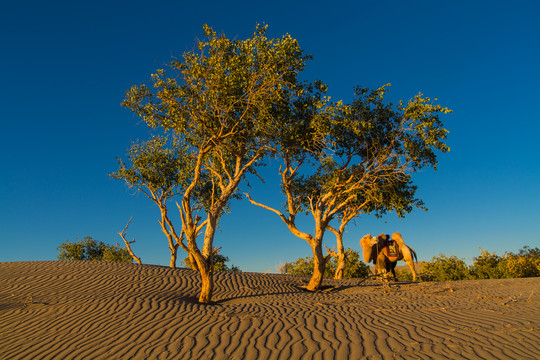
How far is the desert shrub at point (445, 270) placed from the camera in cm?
2620

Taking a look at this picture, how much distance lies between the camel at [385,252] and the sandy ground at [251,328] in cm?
853

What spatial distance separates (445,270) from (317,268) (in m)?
15.7

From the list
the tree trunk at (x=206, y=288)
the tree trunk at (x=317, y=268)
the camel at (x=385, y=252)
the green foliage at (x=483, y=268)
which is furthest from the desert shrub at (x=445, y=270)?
the tree trunk at (x=206, y=288)

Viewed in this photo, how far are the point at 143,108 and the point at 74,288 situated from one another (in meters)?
7.64

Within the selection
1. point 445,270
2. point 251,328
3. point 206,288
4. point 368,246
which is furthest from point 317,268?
point 445,270

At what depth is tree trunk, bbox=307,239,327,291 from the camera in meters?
15.8

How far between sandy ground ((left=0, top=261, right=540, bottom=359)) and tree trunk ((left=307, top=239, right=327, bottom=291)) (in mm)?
4448

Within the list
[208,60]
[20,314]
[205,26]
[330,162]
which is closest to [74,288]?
[20,314]

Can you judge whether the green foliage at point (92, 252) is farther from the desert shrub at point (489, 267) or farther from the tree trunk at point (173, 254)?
the desert shrub at point (489, 267)

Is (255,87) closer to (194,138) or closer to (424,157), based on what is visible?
(194,138)

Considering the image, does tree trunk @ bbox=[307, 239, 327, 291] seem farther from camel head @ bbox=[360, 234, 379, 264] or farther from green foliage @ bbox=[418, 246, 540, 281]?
green foliage @ bbox=[418, 246, 540, 281]

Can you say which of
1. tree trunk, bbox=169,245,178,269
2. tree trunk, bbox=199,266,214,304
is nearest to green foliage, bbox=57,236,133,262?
tree trunk, bbox=169,245,178,269

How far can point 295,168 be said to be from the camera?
17547mm

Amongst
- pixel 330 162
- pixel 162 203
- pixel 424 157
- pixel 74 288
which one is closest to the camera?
pixel 74 288
